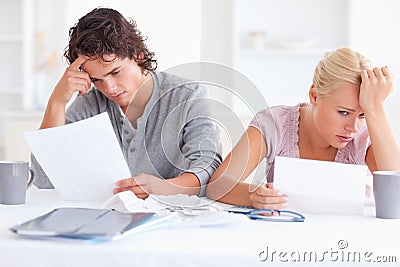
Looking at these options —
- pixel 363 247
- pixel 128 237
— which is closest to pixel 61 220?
pixel 128 237

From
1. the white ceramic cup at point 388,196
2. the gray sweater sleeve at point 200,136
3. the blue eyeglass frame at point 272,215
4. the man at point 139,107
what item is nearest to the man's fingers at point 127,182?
the man at point 139,107

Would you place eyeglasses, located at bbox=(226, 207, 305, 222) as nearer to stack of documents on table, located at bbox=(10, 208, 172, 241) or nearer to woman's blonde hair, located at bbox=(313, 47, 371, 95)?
stack of documents on table, located at bbox=(10, 208, 172, 241)

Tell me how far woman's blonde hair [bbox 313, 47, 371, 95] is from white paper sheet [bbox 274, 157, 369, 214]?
0.99ft

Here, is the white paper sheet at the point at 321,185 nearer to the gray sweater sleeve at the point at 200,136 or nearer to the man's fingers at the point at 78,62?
the gray sweater sleeve at the point at 200,136

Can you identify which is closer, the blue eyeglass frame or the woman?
the blue eyeglass frame

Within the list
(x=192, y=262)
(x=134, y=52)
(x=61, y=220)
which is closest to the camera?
(x=192, y=262)

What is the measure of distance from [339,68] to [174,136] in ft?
1.43

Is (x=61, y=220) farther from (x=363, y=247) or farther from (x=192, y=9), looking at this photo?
(x=192, y=9)

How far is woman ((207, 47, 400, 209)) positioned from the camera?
148 cm

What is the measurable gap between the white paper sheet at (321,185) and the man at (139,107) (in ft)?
0.72

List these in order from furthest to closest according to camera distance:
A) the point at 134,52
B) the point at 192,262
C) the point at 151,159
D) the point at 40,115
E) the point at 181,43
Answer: the point at 181,43 → the point at 40,115 → the point at 134,52 → the point at 151,159 → the point at 192,262

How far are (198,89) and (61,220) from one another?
0.56 m

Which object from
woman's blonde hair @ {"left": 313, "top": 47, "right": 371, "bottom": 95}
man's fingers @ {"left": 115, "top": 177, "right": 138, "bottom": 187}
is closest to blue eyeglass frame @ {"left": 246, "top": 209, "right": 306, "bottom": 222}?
man's fingers @ {"left": 115, "top": 177, "right": 138, "bottom": 187}

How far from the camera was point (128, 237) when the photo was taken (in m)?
1.09
